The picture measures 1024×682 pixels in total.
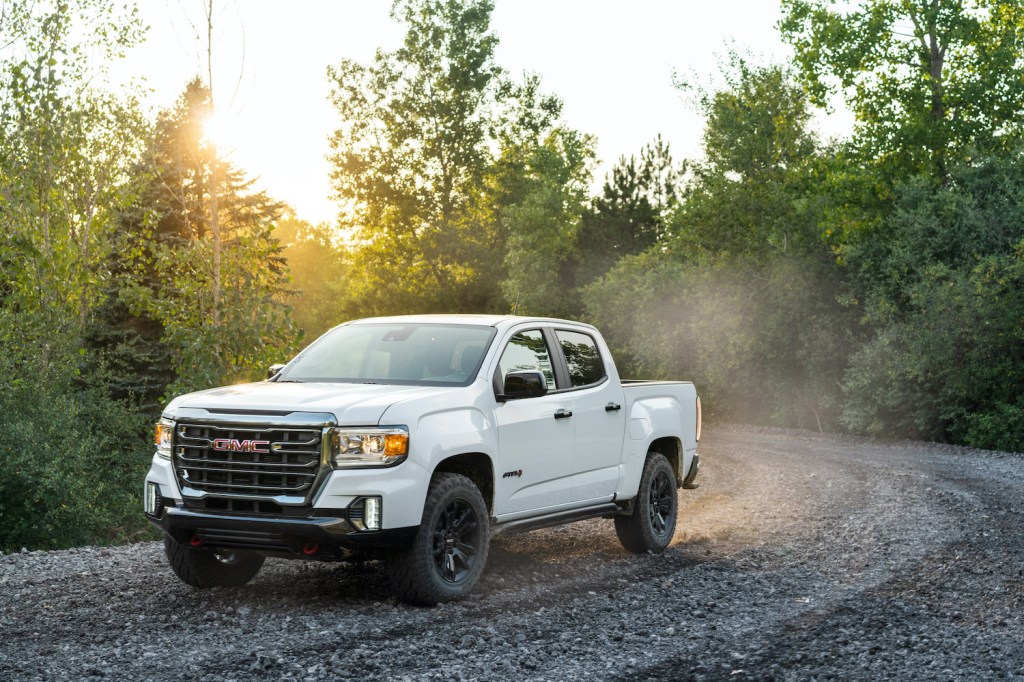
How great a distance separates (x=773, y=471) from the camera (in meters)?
18.1

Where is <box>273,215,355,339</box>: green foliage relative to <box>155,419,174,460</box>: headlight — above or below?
above

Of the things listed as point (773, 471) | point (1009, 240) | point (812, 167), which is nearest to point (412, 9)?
point (812, 167)

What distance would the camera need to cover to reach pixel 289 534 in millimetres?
7027

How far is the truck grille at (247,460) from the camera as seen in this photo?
7.11 meters

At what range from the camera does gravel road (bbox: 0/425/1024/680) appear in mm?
6234

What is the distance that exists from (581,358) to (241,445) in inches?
129

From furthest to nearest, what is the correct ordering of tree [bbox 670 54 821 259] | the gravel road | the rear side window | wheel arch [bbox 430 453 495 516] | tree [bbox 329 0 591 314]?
tree [bbox 329 0 591 314] < tree [bbox 670 54 821 259] < the rear side window < wheel arch [bbox 430 453 495 516] < the gravel road

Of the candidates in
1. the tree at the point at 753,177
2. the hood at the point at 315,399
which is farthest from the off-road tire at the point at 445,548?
the tree at the point at 753,177

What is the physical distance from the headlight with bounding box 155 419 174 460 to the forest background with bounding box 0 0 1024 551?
7.32 m

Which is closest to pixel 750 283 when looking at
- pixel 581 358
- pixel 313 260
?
pixel 581 358

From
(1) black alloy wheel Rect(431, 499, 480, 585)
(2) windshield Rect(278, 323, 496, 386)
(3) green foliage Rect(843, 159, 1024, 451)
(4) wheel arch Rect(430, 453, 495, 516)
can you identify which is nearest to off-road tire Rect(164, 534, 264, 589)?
(2) windshield Rect(278, 323, 496, 386)

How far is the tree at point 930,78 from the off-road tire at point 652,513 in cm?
2127

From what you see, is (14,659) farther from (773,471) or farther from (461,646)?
(773,471)

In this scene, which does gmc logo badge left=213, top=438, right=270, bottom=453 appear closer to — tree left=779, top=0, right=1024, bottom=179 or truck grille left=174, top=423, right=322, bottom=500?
truck grille left=174, top=423, right=322, bottom=500
